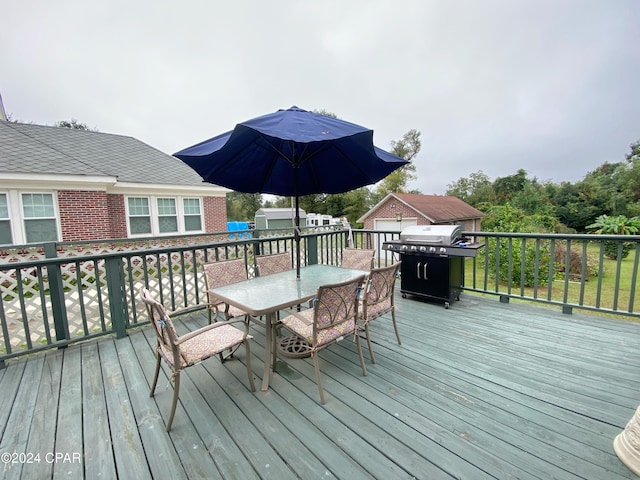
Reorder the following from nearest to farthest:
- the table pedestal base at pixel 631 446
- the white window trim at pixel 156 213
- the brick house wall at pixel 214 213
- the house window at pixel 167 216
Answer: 1. the table pedestal base at pixel 631 446
2. the white window trim at pixel 156 213
3. the house window at pixel 167 216
4. the brick house wall at pixel 214 213

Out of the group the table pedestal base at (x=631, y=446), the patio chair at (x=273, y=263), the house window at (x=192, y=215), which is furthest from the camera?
the house window at (x=192, y=215)

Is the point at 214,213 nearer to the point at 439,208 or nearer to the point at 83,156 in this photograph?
the point at 83,156

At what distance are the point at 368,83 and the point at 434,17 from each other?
520 cm

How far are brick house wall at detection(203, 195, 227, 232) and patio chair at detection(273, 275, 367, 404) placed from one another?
933 cm

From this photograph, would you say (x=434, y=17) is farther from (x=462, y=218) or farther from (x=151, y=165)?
(x=462, y=218)

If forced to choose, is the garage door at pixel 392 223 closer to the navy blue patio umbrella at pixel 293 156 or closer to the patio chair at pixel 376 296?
the navy blue patio umbrella at pixel 293 156

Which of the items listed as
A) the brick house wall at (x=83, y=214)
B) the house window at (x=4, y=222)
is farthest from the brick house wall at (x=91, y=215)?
the house window at (x=4, y=222)

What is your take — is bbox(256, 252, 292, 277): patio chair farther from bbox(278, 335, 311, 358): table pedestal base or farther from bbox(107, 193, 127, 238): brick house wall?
bbox(107, 193, 127, 238): brick house wall

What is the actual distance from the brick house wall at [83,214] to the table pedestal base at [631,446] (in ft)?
34.7

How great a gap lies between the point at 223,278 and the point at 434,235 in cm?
268

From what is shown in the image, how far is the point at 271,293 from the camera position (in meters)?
2.32

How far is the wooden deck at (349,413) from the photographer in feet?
4.48

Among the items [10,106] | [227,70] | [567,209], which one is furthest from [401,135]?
[10,106]

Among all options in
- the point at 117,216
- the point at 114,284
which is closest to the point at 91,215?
the point at 117,216
